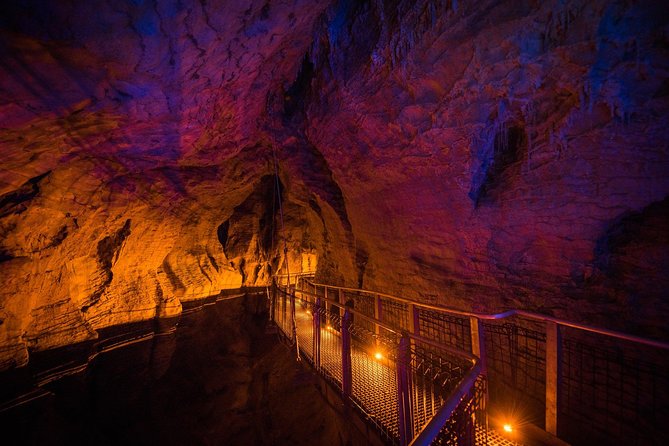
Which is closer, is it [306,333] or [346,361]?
[346,361]

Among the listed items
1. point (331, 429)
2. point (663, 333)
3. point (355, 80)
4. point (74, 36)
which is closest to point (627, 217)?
point (663, 333)

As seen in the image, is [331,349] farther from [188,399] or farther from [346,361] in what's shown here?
[188,399]

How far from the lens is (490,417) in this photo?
2951 millimetres

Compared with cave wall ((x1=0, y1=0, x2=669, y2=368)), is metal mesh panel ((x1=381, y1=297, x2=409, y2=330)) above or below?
below

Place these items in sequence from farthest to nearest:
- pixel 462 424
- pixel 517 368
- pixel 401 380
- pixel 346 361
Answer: pixel 517 368 → pixel 346 361 → pixel 401 380 → pixel 462 424

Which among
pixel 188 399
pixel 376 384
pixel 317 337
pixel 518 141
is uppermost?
pixel 518 141

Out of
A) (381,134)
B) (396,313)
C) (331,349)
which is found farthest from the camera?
(396,313)

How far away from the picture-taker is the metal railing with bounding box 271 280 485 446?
5.50 feet

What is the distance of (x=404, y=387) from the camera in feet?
8.48

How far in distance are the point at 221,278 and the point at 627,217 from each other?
1200cm

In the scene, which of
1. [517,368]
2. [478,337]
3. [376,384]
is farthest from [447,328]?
[478,337]

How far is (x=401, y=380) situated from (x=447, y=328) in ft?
10.2

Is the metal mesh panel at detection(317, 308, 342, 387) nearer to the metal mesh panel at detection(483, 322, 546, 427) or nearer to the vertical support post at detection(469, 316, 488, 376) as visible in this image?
the vertical support post at detection(469, 316, 488, 376)

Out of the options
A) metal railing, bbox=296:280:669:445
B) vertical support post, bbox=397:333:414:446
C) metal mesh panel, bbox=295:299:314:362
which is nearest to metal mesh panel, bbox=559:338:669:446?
metal railing, bbox=296:280:669:445
